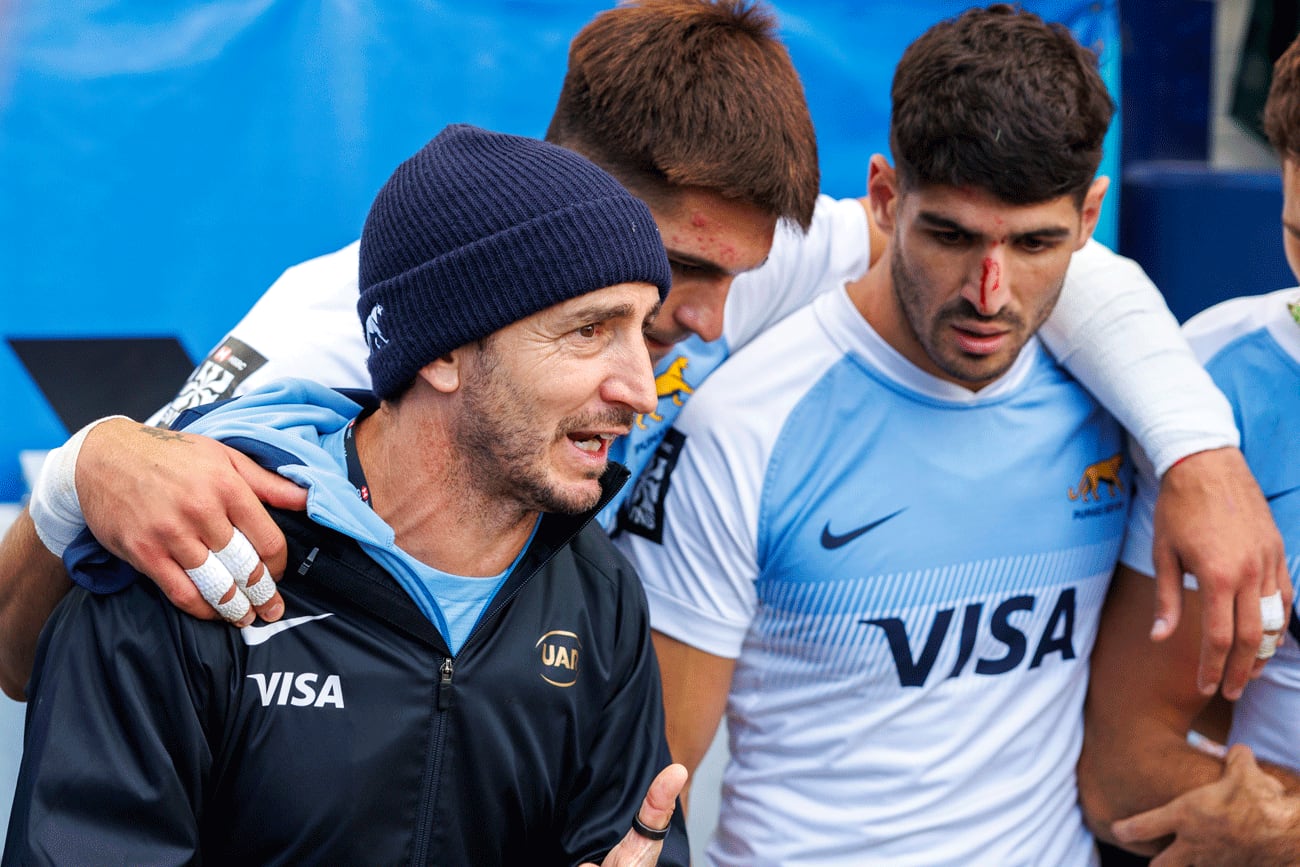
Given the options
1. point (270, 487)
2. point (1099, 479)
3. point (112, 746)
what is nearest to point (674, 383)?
point (1099, 479)

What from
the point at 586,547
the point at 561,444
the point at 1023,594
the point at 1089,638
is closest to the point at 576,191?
the point at 561,444

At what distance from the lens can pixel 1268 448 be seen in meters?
2.01

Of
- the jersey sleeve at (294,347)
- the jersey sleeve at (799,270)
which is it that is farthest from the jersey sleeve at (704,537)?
the jersey sleeve at (294,347)

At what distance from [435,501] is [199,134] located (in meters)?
1.51

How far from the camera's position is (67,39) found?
2.50 m

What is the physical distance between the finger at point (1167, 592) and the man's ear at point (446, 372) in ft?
3.49

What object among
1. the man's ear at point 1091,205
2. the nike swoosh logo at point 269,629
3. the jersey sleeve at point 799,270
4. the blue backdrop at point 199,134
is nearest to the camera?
the nike swoosh logo at point 269,629

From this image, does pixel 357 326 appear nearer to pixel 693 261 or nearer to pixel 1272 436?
pixel 693 261

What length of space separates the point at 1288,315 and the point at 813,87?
4.62 ft

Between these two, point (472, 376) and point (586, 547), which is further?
point (586, 547)

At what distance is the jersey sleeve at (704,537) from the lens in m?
1.93

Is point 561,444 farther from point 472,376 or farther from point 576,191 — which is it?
point 576,191

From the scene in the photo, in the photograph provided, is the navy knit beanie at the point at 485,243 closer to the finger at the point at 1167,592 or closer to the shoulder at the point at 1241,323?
the finger at the point at 1167,592

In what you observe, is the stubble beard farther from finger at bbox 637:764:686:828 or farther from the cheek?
the cheek
